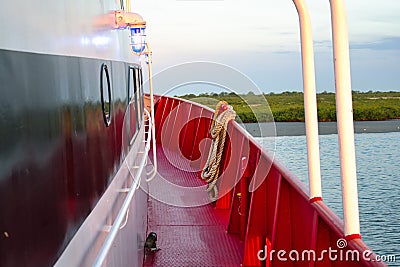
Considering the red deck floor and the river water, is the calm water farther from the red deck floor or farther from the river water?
the red deck floor

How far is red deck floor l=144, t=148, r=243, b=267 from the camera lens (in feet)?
15.0

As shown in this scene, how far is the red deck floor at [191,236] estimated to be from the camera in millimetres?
4570

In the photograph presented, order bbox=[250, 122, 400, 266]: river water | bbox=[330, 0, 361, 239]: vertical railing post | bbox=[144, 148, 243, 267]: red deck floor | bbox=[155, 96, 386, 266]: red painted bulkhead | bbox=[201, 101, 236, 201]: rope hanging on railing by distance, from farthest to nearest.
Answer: bbox=[201, 101, 236, 201]: rope hanging on railing → bbox=[144, 148, 243, 267]: red deck floor → bbox=[250, 122, 400, 266]: river water → bbox=[155, 96, 386, 266]: red painted bulkhead → bbox=[330, 0, 361, 239]: vertical railing post

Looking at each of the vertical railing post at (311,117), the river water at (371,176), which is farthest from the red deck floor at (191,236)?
the vertical railing post at (311,117)

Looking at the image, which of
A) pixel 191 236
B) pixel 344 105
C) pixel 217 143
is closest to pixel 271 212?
pixel 191 236

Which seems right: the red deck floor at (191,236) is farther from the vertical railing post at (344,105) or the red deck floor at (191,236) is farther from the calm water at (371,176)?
the vertical railing post at (344,105)

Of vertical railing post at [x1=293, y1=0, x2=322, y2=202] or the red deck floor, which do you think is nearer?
vertical railing post at [x1=293, y1=0, x2=322, y2=202]

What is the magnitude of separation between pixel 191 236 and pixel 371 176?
7.20 ft

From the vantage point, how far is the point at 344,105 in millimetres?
2355

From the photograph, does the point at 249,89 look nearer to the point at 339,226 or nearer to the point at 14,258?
the point at 339,226

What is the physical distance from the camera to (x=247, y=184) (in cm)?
503

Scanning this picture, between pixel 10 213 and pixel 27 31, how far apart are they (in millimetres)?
407

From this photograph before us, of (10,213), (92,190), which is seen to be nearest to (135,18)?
(92,190)

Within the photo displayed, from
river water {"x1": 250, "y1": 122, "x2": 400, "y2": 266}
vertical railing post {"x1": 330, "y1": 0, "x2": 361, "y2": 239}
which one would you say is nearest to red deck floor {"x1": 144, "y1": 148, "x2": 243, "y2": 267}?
river water {"x1": 250, "y1": 122, "x2": 400, "y2": 266}
